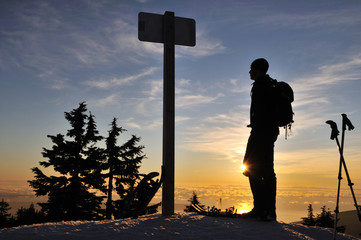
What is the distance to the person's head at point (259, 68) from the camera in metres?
5.86

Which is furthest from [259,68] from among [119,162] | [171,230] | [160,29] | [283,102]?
[119,162]

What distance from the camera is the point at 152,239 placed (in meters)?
4.22

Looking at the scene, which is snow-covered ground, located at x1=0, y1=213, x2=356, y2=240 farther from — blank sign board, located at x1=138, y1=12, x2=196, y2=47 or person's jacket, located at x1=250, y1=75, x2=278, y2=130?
blank sign board, located at x1=138, y1=12, x2=196, y2=47

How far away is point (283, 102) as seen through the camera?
5566 millimetres

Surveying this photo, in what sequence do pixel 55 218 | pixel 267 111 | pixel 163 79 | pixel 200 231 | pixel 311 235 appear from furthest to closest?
1. pixel 55 218
2. pixel 163 79
3. pixel 267 111
4. pixel 311 235
5. pixel 200 231

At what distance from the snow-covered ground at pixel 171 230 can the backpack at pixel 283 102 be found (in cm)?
178

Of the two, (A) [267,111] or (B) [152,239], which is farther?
(A) [267,111]

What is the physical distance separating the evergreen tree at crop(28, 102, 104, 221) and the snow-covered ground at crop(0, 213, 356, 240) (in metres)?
26.1

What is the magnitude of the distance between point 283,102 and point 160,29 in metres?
2.71

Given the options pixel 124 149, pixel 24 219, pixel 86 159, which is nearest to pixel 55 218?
pixel 24 219

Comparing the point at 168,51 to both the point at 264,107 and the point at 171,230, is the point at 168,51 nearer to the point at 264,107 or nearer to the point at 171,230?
the point at 264,107

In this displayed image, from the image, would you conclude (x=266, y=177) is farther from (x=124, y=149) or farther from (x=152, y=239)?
→ (x=124, y=149)

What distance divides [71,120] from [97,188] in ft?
25.3

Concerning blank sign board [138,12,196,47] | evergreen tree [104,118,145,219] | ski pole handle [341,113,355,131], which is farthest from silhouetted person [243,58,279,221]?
evergreen tree [104,118,145,219]
